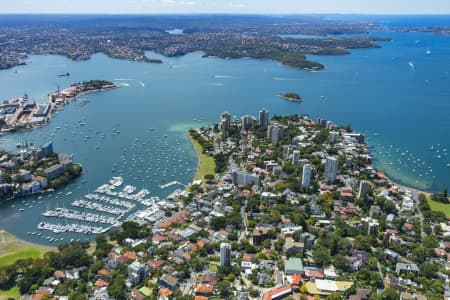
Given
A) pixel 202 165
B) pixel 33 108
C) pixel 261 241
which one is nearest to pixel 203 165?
pixel 202 165

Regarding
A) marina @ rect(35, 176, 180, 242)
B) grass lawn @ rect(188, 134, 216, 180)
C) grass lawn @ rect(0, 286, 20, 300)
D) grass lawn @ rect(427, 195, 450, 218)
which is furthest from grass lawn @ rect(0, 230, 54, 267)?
grass lawn @ rect(427, 195, 450, 218)

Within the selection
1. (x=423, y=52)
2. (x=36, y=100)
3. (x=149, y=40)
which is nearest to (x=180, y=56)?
(x=149, y=40)

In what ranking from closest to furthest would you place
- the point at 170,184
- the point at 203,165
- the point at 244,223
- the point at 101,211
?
the point at 244,223 < the point at 101,211 < the point at 170,184 < the point at 203,165

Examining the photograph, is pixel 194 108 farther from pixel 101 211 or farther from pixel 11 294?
pixel 11 294

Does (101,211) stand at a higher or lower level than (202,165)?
lower

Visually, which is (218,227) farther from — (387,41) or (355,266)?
(387,41)

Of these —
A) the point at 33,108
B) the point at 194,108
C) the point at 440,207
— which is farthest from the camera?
the point at 194,108
